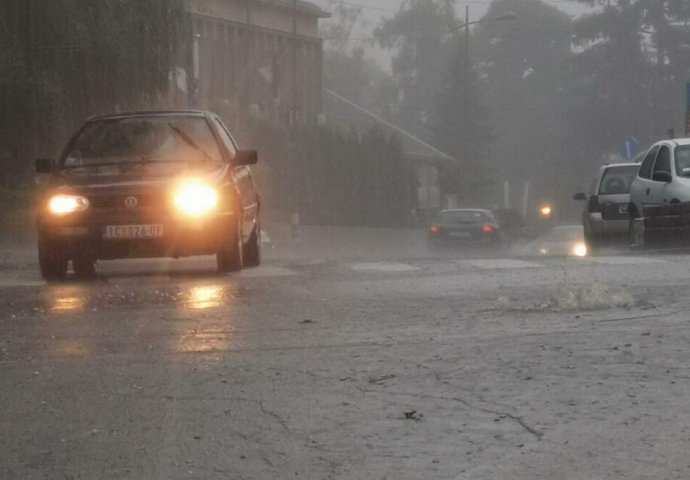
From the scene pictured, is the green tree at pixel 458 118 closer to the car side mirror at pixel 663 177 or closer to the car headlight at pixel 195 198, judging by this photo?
the car side mirror at pixel 663 177

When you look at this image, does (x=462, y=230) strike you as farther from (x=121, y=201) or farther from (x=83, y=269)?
(x=121, y=201)

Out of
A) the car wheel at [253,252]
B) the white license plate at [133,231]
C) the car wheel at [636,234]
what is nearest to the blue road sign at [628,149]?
the car wheel at [636,234]

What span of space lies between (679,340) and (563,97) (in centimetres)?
10700

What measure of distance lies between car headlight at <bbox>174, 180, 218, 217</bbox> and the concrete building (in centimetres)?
4392

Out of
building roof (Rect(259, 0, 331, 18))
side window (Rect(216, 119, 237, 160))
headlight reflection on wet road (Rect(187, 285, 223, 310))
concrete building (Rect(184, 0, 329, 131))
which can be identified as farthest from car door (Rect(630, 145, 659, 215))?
building roof (Rect(259, 0, 331, 18))

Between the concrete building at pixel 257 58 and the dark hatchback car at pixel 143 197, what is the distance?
42.8 m

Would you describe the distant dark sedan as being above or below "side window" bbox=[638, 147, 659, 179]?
below

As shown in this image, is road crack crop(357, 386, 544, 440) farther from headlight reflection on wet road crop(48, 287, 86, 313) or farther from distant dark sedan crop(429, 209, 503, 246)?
distant dark sedan crop(429, 209, 503, 246)

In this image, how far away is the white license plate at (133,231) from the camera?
15.6 meters

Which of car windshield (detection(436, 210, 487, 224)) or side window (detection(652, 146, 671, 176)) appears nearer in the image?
side window (detection(652, 146, 671, 176))

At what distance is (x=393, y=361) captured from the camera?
8.88 meters

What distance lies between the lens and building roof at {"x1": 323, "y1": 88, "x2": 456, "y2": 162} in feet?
294

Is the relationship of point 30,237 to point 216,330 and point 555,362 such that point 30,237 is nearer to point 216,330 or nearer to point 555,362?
point 216,330

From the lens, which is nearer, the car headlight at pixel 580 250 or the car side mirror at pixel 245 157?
the car side mirror at pixel 245 157
